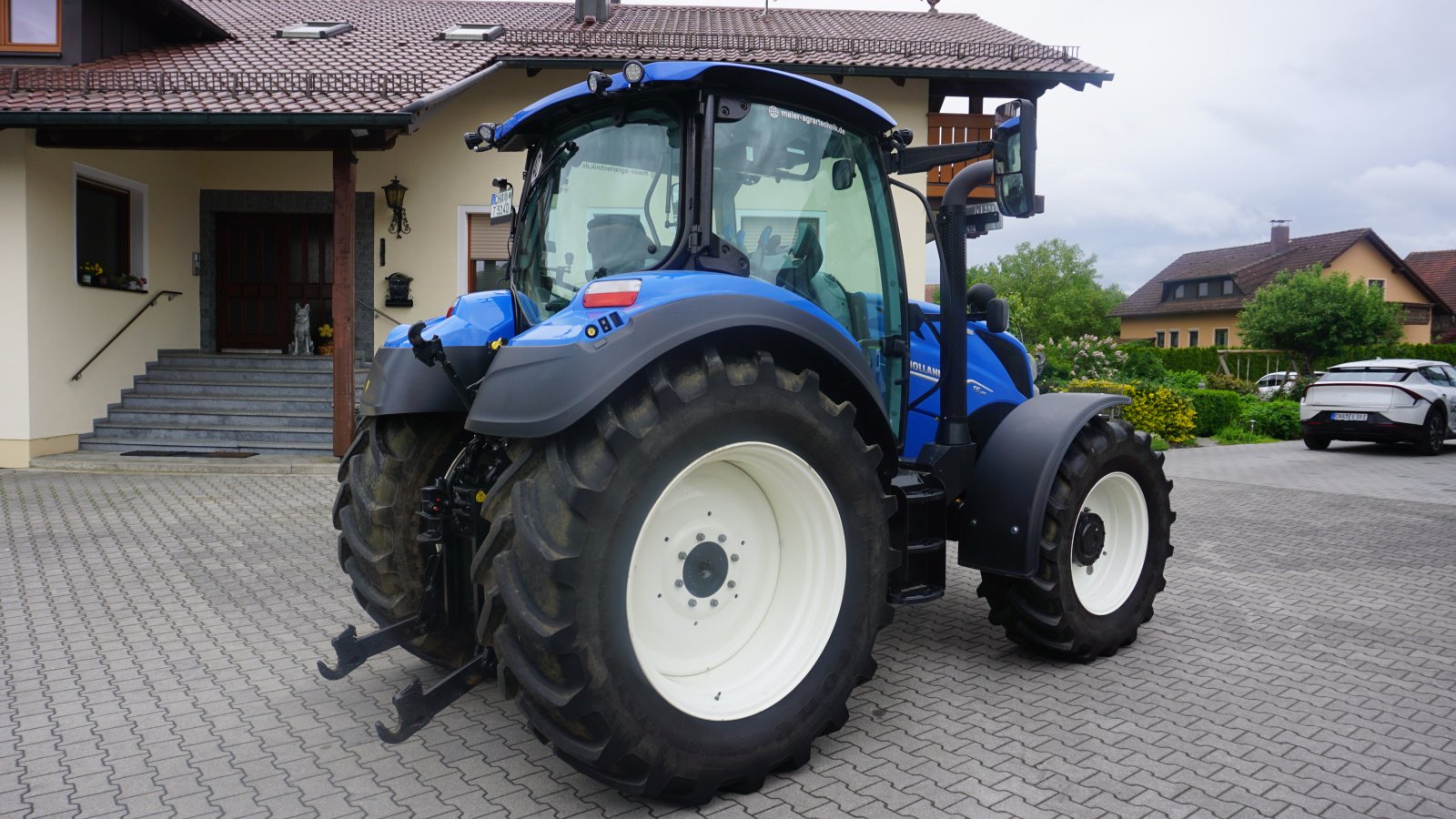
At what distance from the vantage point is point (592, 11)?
1680cm

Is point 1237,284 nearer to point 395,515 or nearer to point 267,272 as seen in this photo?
point 267,272

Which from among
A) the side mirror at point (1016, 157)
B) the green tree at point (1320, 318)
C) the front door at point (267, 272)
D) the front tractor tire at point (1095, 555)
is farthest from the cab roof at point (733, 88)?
the green tree at point (1320, 318)

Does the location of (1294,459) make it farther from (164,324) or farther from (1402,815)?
(164,324)

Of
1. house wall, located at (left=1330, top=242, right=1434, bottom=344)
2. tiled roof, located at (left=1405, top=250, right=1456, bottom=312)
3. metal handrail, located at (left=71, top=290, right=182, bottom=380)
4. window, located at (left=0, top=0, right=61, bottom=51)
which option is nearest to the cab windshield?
metal handrail, located at (left=71, top=290, right=182, bottom=380)

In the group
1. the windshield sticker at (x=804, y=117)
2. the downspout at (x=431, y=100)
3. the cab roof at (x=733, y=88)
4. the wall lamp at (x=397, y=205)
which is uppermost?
the downspout at (x=431, y=100)

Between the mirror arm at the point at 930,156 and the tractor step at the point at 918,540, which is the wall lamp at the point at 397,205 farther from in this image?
the tractor step at the point at 918,540

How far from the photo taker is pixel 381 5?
715 inches

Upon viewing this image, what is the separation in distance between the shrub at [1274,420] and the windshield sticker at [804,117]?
1761cm

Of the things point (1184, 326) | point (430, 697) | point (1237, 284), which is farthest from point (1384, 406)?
point (1184, 326)

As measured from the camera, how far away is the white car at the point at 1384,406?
1483 cm

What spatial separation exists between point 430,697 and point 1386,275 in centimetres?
5517

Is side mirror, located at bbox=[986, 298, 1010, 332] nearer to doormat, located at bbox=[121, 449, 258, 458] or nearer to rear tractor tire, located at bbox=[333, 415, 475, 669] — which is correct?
rear tractor tire, located at bbox=[333, 415, 475, 669]

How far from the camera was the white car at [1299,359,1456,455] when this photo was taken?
584 inches

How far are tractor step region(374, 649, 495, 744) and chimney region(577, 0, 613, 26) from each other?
50.6 feet
